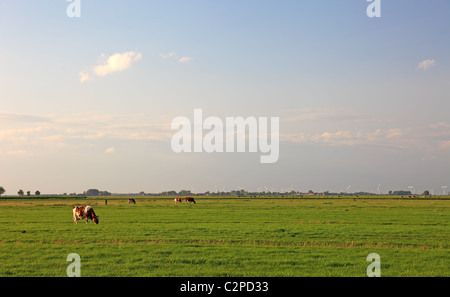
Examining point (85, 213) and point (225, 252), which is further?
point (85, 213)

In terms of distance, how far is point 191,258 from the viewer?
59.7ft

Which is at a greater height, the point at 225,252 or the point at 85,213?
the point at 85,213

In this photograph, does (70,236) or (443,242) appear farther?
(70,236)

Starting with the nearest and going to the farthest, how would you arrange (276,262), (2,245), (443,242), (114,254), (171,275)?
(171,275) < (276,262) < (114,254) < (2,245) < (443,242)

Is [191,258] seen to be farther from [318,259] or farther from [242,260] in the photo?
[318,259]

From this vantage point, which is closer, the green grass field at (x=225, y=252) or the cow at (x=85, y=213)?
the green grass field at (x=225, y=252)

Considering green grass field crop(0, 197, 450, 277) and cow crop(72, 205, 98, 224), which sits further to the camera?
cow crop(72, 205, 98, 224)

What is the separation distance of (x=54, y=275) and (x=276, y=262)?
9.46 metres

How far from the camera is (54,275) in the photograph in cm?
1539
